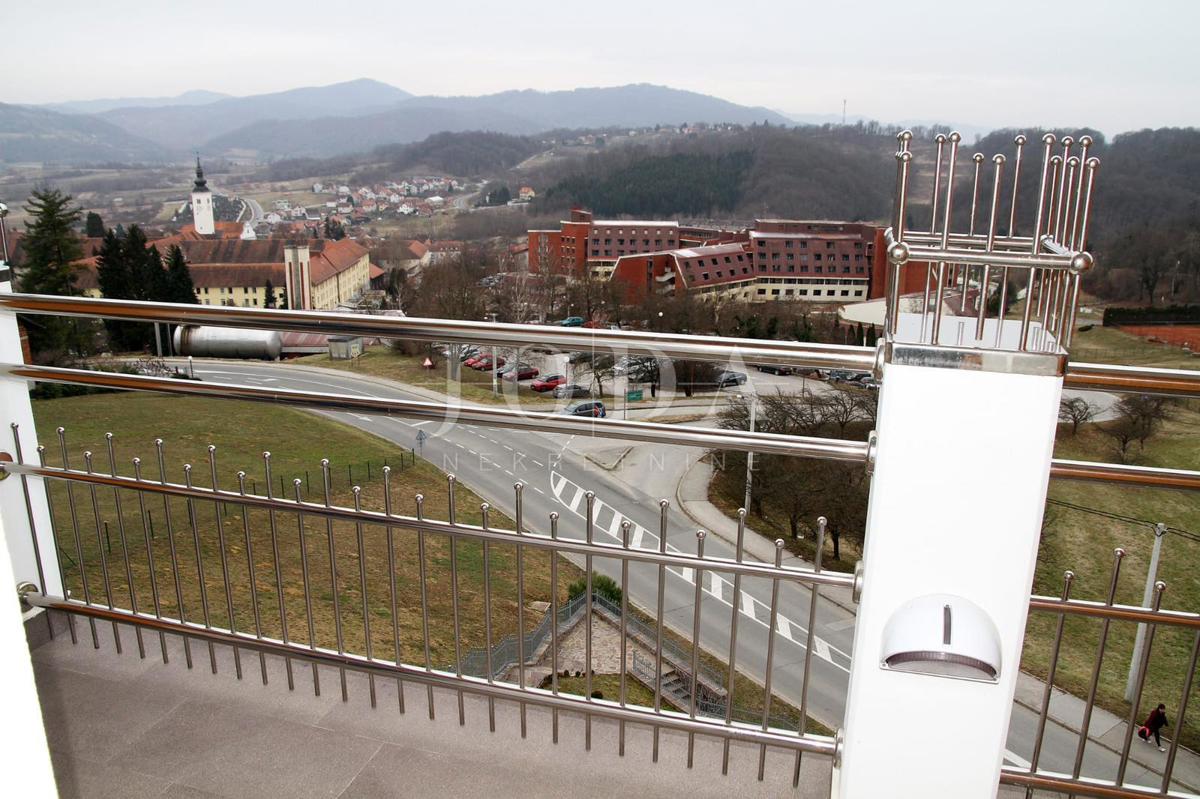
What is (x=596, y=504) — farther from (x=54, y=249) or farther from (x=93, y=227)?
(x=93, y=227)

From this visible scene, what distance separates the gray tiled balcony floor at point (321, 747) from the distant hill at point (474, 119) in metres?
8.48

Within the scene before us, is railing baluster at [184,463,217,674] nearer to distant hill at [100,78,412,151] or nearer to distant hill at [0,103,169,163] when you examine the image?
distant hill at [0,103,169,163]

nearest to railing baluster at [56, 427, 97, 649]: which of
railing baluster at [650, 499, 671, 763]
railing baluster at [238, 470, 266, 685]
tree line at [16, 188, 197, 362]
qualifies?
railing baluster at [238, 470, 266, 685]

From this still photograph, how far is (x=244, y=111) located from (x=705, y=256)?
26.8 feet

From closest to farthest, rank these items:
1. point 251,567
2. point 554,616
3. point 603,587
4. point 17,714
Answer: point 17,714 < point 554,616 < point 251,567 < point 603,587

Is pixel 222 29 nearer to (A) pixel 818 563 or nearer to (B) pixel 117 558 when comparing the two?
(B) pixel 117 558

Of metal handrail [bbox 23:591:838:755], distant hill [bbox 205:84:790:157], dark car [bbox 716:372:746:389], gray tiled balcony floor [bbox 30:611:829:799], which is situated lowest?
gray tiled balcony floor [bbox 30:611:829:799]

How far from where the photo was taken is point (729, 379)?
2.34m

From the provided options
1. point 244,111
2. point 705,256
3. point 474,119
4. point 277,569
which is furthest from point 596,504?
point 244,111

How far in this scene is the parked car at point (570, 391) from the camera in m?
2.44

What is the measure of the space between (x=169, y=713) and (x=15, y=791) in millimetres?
1597

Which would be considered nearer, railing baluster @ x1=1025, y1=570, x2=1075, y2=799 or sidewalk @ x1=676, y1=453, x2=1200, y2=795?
railing baluster @ x1=1025, y1=570, x2=1075, y2=799

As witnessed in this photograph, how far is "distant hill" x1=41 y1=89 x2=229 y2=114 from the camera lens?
893cm

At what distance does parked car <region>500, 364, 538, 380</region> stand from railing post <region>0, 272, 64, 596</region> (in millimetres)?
1251
